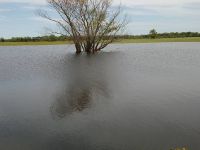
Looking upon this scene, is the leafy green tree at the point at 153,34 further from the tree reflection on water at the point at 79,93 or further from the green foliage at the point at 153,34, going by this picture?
the tree reflection on water at the point at 79,93

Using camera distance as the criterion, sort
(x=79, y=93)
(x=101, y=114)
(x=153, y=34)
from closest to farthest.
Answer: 1. (x=101, y=114)
2. (x=79, y=93)
3. (x=153, y=34)

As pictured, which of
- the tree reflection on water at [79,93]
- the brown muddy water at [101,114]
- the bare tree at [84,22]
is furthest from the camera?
the bare tree at [84,22]

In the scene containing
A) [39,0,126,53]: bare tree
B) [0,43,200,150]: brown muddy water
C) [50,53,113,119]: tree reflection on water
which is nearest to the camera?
[0,43,200,150]: brown muddy water

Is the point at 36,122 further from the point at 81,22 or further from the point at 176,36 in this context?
the point at 176,36

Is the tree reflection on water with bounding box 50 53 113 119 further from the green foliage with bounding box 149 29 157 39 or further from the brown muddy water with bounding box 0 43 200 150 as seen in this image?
the green foliage with bounding box 149 29 157 39

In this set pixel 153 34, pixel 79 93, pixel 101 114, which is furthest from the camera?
pixel 153 34

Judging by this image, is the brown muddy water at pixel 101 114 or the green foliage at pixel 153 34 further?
the green foliage at pixel 153 34

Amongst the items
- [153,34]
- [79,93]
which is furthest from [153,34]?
[79,93]

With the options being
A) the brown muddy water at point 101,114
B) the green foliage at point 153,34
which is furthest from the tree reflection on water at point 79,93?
the green foliage at point 153,34

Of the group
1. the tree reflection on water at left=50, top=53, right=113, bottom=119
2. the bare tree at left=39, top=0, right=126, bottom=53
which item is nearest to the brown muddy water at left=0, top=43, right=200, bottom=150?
the tree reflection on water at left=50, top=53, right=113, bottom=119

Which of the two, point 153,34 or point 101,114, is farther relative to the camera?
point 153,34

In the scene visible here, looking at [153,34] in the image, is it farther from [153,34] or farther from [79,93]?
[79,93]

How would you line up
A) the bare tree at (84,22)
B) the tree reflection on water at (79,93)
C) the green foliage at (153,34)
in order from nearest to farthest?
the tree reflection on water at (79,93), the bare tree at (84,22), the green foliage at (153,34)

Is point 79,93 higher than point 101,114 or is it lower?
lower
